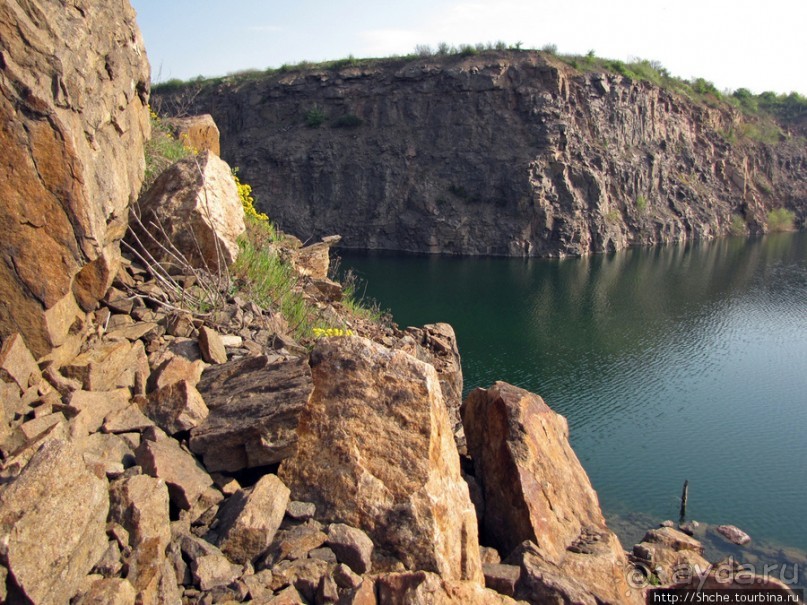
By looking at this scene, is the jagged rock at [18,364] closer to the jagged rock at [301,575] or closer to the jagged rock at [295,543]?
the jagged rock at [295,543]

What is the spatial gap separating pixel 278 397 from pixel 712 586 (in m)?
3.77

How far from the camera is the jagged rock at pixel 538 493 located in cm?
613

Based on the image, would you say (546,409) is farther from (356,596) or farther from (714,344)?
(714,344)

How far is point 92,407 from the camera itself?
4688 mm

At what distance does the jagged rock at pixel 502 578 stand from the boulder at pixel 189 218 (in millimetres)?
4314

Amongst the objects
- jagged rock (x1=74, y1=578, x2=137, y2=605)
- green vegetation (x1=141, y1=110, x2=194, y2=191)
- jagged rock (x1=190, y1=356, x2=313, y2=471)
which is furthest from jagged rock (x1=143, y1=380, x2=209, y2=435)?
green vegetation (x1=141, y1=110, x2=194, y2=191)

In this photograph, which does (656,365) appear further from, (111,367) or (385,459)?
(111,367)

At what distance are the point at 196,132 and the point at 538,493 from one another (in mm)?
10393

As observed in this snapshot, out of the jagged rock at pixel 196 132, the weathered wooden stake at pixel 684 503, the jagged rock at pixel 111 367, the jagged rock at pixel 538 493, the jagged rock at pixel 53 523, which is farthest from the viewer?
the jagged rock at pixel 196 132

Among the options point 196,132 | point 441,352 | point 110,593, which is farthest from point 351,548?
point 196,132

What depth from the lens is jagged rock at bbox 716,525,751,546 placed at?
12102mm

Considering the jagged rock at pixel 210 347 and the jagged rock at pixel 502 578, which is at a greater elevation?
the jagged rock at pixel 210 347

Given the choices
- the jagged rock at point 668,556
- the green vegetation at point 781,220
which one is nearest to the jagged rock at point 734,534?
the jagged rock at point 668,556

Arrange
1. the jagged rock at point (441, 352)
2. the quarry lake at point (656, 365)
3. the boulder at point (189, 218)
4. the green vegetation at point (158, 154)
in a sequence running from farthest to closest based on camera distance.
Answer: the quarry lake at point (656, 365), the jagged rock at point (441, 352), the green vegetation at point (158, 154), the boulder at point (189, 218)
